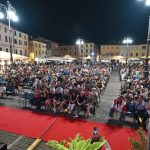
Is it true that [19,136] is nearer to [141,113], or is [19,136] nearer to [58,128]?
[58,128]

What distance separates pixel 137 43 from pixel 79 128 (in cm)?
6671

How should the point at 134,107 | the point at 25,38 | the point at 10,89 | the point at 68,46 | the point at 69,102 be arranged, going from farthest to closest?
the point at 68,46 → the point at 25,38 → the point at 10,89 → the point at 69,102 → the point at 134,107

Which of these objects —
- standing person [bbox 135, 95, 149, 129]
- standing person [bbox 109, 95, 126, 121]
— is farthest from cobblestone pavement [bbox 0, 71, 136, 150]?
standing person [bbox 135, 95, 149, 129]

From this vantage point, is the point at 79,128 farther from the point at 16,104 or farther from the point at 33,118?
the point at 16,104

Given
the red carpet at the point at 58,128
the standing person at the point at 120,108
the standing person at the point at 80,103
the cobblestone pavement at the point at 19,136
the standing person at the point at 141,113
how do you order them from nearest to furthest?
the cobblestone pavement at the point at 19,136 < the red carpet at the point at 58,128 < the standing person at the point at 141,113 < the standing person at the point at 120,108 < the standing person at the point at 80,103

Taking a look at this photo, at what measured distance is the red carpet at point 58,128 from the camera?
762 cm

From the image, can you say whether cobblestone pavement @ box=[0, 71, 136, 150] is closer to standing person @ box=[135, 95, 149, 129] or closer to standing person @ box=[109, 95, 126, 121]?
standing person @ box=[109, 95, 126, 121]

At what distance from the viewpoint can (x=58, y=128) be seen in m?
8.51

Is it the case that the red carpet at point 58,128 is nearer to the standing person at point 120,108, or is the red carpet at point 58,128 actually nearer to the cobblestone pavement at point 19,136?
the cobblestone pavement at point 19,136

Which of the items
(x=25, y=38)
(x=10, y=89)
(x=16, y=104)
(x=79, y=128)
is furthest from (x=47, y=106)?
(x=25, y=38)

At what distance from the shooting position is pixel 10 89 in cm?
1421

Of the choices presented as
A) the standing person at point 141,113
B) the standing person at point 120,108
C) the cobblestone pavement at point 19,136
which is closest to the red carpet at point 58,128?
the cobblestone pavement at point 19,136

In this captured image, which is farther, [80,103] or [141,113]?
[80,103]

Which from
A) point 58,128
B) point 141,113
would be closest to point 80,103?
point 58,128
